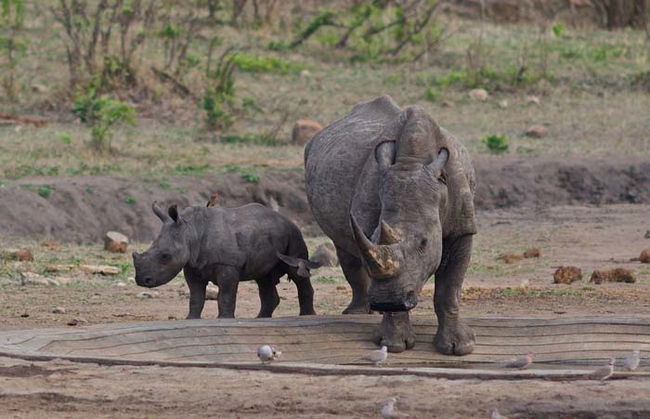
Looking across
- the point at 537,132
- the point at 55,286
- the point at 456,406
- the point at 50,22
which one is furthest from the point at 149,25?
the point at 456,406

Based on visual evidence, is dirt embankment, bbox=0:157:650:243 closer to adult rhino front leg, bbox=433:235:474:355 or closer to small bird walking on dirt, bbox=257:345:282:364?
adult rhino front leg, bbox=433:235:474:355

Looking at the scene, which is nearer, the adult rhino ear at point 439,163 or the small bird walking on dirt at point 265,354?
the small bird walking on dirt at point 265,354

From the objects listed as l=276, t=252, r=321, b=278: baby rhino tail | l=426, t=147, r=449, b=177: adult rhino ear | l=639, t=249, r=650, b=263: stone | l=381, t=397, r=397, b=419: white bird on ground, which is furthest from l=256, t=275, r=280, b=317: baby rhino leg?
l=639, t=249, r=650, b=263: stone

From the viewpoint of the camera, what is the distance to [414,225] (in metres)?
7.75

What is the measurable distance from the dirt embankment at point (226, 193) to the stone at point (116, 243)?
617mm

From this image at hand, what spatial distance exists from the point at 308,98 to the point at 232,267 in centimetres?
1116

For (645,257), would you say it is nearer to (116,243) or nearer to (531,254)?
(531,254)

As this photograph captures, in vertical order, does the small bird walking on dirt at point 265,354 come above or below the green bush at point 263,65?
above

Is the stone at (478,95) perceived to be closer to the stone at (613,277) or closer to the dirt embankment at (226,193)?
the dirt embankment at (226,193)

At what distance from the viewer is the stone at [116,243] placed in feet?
42.5

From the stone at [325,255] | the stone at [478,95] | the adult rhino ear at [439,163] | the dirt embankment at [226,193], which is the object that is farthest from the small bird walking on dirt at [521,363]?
the stone at [478,95]

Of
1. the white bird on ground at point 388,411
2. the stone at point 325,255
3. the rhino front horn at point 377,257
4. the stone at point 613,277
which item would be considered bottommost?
the stone at point 325,255

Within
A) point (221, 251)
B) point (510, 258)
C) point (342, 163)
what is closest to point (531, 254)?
point (510, 258)

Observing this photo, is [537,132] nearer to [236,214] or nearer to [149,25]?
[149,25]
